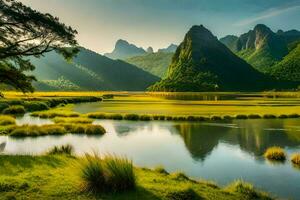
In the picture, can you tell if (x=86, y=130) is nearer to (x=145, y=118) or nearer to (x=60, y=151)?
(x=145, y=118)

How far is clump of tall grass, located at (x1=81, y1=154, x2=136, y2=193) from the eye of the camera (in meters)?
17.1

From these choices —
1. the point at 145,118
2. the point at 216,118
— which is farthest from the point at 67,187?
the point at 216,118

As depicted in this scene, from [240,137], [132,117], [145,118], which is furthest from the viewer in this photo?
[132,117]

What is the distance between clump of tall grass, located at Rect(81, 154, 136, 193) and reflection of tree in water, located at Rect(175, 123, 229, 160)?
2147 cm

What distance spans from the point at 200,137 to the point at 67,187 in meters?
37.6

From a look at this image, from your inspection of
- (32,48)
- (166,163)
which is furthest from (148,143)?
(32,48)

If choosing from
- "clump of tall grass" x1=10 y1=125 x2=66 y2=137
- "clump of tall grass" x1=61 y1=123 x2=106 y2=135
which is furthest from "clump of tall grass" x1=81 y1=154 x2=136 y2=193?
"clump of tall grass" x1=61 y1=123 x2=106 y2=135

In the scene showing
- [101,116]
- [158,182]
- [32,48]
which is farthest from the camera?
[101,116]

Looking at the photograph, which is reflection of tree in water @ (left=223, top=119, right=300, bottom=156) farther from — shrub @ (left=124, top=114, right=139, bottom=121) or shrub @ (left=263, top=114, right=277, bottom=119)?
shrub @ (left=124, top=114, right=139, bottom=121)

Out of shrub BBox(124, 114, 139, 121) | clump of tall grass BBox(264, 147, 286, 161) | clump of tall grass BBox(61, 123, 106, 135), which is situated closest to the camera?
clump of tall grass BBox(264, 147, 286, 161)

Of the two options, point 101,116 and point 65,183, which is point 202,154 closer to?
point 65,183

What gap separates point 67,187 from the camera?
17.5 metres

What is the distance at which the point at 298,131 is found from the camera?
59.1 metres

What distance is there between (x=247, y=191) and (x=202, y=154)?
1901 centimetres
